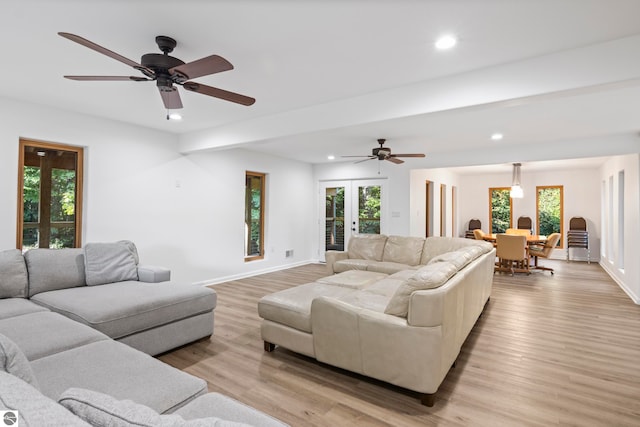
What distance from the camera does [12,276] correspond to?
112 inches

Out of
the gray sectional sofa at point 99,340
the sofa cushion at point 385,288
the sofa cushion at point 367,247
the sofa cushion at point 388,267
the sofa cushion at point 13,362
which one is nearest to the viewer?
the gray sectional sofa at point 99,340

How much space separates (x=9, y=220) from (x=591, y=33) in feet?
18.4

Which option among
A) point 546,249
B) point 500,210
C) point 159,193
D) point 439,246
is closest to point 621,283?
point 546,249

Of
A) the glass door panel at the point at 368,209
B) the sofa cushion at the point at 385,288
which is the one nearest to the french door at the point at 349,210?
the glass door panel at the point at 368,209

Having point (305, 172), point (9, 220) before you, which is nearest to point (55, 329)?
point (9, 220)

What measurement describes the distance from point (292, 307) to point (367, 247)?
9.95 feet

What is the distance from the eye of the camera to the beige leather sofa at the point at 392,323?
2.13 metres

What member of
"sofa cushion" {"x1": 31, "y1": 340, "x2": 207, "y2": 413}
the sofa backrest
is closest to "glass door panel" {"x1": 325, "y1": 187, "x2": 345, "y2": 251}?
the sofa backrest

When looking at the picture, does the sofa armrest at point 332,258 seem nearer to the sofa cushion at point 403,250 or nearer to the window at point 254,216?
the sofa cushion at point 403,250

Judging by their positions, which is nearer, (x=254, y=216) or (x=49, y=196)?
(x=49, y=196)

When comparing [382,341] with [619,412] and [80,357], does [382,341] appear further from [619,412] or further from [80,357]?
[80,357]

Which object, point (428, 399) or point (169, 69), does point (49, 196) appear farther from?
point (428, 399)

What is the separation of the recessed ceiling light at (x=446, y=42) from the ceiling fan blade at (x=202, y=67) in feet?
4.87

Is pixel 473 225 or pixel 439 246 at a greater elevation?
pixel 473 225
